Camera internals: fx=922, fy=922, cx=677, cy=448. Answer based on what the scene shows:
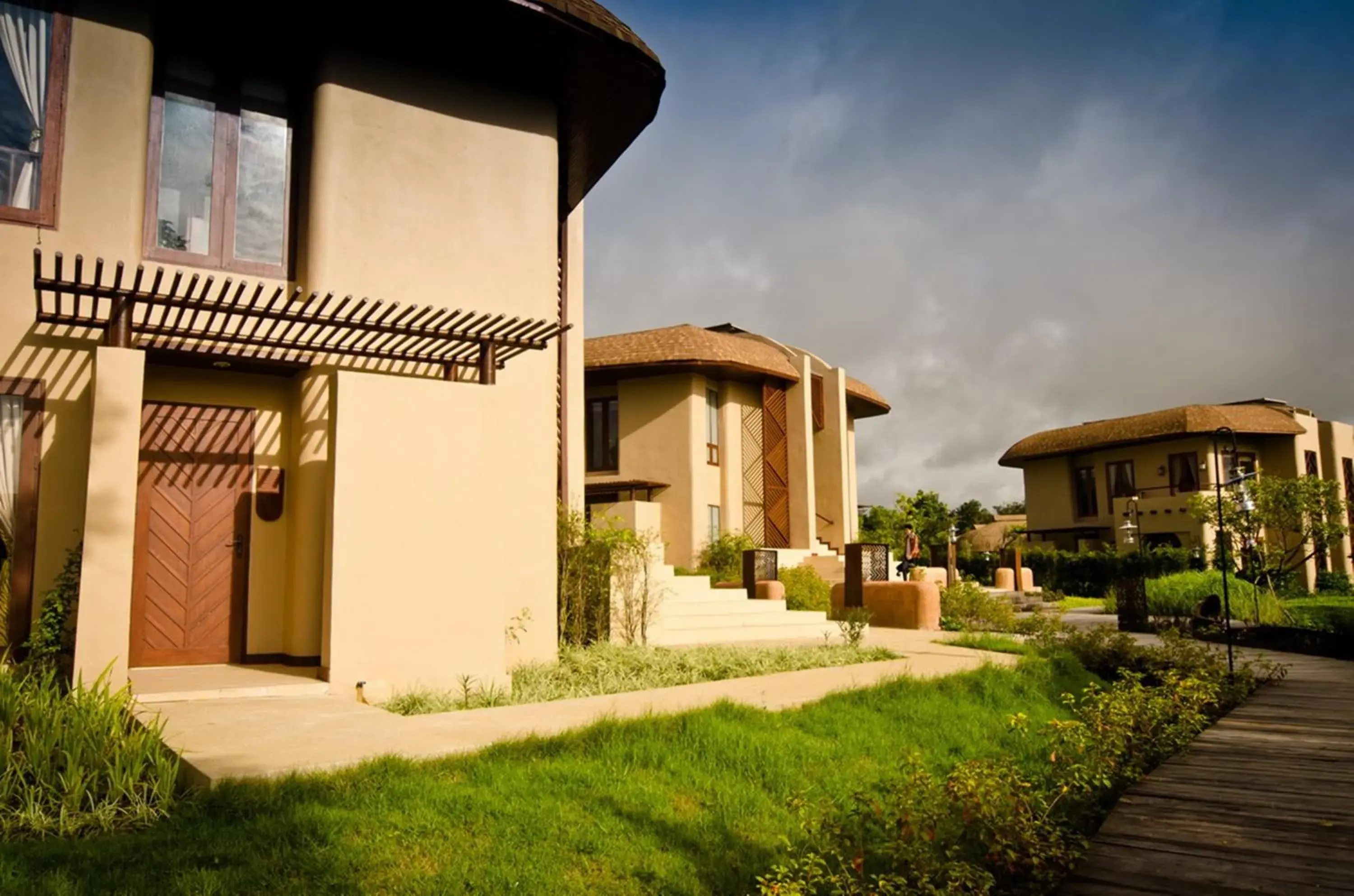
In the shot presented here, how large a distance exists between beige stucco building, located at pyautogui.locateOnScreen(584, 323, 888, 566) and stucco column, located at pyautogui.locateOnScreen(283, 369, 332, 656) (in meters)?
12.3

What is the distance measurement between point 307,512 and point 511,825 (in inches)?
202

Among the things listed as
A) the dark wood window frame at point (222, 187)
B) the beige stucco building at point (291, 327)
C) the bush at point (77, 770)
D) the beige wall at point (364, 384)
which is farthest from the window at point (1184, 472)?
the bush at point (77, 770)

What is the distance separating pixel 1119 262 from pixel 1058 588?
16.7 metres

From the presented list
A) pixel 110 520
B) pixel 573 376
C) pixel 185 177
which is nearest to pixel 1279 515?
pixel 573 376

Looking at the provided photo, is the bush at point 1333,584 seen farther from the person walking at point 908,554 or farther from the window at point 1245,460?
the person walking at point 908,554

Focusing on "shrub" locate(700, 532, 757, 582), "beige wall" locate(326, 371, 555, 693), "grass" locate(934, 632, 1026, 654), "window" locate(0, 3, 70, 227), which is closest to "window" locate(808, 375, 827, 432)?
"shrub" locate(700, 532, 757, 582)

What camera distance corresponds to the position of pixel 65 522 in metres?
7.47

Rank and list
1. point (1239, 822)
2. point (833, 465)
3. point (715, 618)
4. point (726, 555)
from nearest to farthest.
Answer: point (1239, 822), point (715, 618), point (726, 555), point (833, 465)

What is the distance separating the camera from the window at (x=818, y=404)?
24766 mm

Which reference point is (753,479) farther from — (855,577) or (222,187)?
(222,187)

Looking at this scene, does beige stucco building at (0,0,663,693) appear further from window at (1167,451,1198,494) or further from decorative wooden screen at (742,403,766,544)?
window at (1167,451,1198,494)

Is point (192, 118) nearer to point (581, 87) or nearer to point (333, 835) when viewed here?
point (581, 87)

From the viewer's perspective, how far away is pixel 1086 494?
126 feet

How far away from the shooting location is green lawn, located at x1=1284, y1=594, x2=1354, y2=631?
13.1 m
